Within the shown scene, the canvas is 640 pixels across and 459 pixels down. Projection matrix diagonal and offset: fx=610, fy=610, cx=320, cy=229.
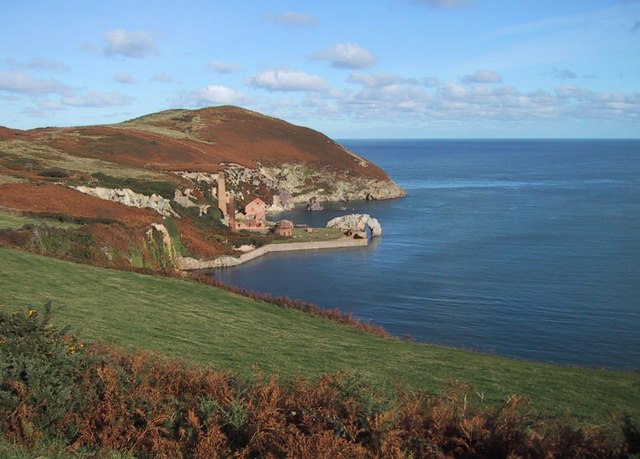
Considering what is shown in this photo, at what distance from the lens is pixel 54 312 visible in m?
16.0

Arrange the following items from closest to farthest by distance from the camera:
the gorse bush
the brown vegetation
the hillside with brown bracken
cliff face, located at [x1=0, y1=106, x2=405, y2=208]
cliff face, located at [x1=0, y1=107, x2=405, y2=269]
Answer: the gorse bush, cliff face, located at [x1=0, y1=107, x2=405, y2=269], the brown vegetation, cliff face, located at [x1=0, y1=106, x2=405, y2=208], the hillside with brown bracken

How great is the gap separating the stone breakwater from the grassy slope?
3251 cm

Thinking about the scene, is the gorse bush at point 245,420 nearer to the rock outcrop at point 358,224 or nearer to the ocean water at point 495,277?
the ocean water at point 495,277

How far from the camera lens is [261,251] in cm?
7069

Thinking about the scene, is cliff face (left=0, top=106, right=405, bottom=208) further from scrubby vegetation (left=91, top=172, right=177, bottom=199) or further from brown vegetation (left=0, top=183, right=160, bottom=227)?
brown vegetation (left=0, top=183, right=160, bottom=227)

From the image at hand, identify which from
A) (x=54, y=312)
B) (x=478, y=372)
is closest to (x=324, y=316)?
(x=478, y=372)

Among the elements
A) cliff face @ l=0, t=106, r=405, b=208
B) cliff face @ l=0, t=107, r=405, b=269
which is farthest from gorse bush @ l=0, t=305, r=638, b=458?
cliff face @ l=0, t=106, r=405, b=208

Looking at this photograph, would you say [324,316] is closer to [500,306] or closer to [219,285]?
[219,285]

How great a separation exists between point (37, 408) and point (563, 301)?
4756 cm

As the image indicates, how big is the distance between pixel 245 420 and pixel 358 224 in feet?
259

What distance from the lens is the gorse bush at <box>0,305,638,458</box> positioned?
328 inches

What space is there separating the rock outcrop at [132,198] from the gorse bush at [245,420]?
1922 inches

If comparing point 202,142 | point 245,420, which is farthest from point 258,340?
point 202,142

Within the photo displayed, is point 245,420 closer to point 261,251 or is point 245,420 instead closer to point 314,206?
point 261,251
